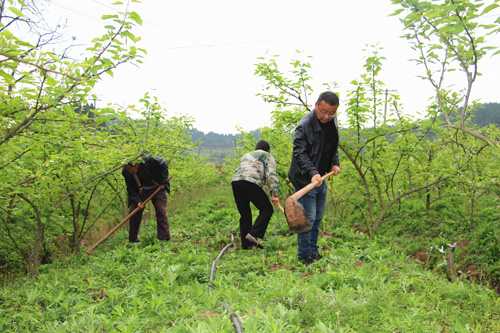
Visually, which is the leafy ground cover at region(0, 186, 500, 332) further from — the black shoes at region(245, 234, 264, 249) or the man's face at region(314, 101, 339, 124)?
the man's face at region(314, 101, 339, 124)

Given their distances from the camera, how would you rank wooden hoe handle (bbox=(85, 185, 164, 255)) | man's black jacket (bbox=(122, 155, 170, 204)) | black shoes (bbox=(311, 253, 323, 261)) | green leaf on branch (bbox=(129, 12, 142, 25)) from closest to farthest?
green leaf on branch (bbox=(129, 12, 142, 25)) < black shoes (bbox=(311, 253, 323, 261)) < wooden hoe handle (bbox=(85, 185, 164, 255)) < man's black jacket (bbox=(122, 155, 170, 204))

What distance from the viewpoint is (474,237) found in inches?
275

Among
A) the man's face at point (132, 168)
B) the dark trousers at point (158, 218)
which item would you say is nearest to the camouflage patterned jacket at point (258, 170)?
the dark trousers at point (158, 218)

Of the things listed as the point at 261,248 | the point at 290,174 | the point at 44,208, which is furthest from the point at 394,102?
the point at 44,208

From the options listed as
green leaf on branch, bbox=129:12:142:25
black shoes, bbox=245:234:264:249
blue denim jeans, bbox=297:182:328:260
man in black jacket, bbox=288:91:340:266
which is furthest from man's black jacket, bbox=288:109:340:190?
green leaf on branch, bbox=129:12:142:25

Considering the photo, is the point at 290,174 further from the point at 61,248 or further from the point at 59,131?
the point at 61,248

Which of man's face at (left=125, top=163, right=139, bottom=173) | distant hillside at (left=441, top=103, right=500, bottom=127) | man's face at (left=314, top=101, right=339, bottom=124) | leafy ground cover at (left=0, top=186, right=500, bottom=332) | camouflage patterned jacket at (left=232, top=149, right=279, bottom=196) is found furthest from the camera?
distant hillside at (left=441, top=103, right=500, bottom=127)

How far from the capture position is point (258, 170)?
545 centimetres

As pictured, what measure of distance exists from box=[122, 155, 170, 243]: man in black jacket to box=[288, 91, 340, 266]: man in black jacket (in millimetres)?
2668

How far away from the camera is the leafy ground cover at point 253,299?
244 cm

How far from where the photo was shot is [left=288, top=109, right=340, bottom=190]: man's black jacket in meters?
4.14

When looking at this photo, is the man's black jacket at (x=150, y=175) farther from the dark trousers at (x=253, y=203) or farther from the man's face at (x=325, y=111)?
the man's face at (x=325, y=111)

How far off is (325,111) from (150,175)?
3.37m

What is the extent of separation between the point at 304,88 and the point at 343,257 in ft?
9.32
